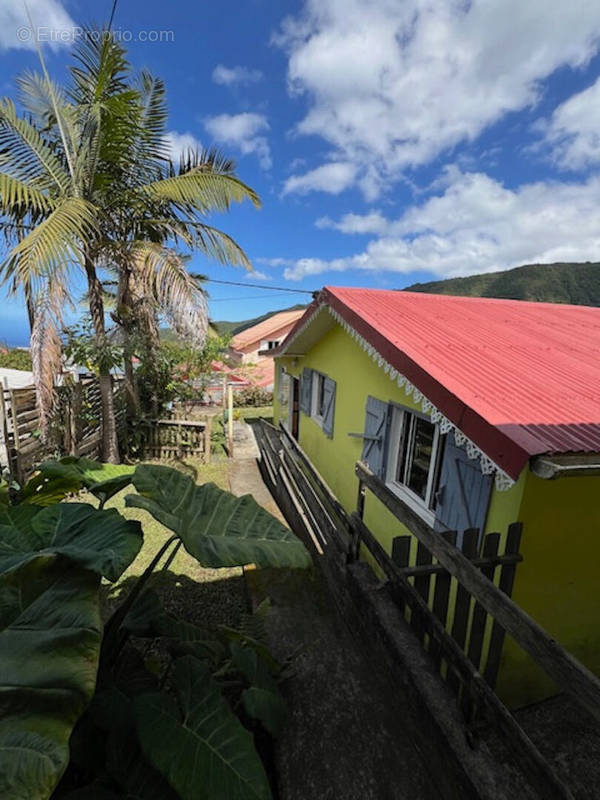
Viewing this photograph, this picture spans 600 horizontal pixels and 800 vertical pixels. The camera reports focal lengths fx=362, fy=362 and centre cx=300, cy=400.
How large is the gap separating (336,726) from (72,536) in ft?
7.40

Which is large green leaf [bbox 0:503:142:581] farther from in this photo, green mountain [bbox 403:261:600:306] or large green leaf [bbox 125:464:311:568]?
green mountain [bbox 403:261:600:306]

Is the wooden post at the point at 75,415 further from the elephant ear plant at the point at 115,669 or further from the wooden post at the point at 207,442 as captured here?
the elephant ear plant at the point at 115,669

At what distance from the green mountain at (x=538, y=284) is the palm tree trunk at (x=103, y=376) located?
67.1 metres

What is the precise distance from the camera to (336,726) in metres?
2.54

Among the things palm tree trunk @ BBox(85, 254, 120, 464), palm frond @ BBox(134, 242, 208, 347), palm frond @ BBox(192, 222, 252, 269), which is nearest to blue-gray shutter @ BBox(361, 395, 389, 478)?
palm frond @ BBox(134, 242, 208, 347)

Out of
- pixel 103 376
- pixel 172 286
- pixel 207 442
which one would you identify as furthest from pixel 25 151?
pixel 207 442

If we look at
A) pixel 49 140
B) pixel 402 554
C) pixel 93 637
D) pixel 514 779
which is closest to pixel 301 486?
pixel 402 554

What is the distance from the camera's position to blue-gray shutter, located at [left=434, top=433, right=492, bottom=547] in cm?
285

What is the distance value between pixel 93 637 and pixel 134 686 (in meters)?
0.95

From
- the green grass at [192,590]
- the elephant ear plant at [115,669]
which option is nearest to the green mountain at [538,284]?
the green grass at [192,590]

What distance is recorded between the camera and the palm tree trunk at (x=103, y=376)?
6.86 m

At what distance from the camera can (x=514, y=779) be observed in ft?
5.85

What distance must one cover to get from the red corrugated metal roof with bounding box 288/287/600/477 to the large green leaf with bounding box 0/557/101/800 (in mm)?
2239

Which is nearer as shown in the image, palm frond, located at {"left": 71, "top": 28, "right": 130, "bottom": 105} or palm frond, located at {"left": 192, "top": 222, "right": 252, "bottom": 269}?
palm frond, located at {"left": 71, "top": 28, "right": 130, "bottom": 105}
